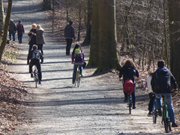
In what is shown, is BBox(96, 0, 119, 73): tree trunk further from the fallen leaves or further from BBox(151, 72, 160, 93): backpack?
BBox(151, 72, 160, 93): backpack

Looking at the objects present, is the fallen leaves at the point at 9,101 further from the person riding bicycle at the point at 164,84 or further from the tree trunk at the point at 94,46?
the tree trunk at the point at 94,46

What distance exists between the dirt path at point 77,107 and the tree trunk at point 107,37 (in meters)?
0.73

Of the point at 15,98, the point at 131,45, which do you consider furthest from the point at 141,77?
the point at 131,45

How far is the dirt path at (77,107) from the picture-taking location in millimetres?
15211

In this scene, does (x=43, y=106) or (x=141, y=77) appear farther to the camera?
(x=141, y=77)

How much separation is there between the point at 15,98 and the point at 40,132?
5614mm

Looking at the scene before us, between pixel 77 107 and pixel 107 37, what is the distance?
9.00 m

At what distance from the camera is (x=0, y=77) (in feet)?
80.3

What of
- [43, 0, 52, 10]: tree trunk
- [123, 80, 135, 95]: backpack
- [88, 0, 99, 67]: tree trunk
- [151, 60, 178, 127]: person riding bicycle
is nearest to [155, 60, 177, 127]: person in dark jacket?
[151, 60, 178, 127]: person riding bicycle

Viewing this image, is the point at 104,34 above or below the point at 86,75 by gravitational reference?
above

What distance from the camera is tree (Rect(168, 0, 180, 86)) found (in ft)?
71.9

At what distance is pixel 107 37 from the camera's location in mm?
27594

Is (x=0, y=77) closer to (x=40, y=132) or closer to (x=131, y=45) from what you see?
(x=40, y=132)

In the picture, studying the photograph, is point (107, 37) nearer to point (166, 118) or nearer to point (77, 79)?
point (77, 79)
